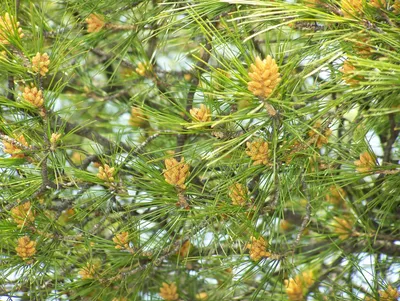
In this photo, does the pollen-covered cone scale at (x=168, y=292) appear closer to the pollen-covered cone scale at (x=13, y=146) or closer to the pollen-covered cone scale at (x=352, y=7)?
the pollen-covered cone scale at (x=13, y=146)

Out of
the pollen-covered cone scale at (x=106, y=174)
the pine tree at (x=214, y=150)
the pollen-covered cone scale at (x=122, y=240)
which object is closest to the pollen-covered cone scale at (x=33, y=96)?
the pine tree at (x=214, y=150)

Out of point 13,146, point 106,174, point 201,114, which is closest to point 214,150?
point 201,114

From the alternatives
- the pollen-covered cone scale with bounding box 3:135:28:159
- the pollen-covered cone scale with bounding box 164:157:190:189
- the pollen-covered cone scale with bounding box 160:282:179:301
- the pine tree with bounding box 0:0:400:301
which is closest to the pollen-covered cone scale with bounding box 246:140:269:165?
the pine tree with bounding box 0:0:400:301

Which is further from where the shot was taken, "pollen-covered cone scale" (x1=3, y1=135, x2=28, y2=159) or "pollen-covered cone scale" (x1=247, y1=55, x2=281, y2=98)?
"pollen-covered cone scale" (x1=3, y1=135, x2=28, y2=159)

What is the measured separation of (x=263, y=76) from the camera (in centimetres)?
86

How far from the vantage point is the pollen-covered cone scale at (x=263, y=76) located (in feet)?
2.83

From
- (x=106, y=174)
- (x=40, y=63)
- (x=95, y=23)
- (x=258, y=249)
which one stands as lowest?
(x=258, y=249)

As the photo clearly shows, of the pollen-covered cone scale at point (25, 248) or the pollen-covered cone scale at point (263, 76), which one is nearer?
the pollen-covered cone scale at point (263, 76)

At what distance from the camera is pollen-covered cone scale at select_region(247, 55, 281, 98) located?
0.86 meters

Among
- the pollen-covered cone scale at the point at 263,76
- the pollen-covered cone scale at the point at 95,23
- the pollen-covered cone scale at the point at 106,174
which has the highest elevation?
the pollen-covered cone scale at the point at 95,23

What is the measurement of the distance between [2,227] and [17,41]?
27cm

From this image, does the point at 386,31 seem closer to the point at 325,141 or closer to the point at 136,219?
the point at 325,141

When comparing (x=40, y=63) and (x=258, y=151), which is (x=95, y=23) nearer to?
(x=40, y=63)

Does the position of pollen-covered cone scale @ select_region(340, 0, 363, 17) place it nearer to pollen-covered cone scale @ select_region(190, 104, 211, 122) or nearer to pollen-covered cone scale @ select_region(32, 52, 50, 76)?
pollen-covered cone scale @ select_region(190, 104, 211, 122)
